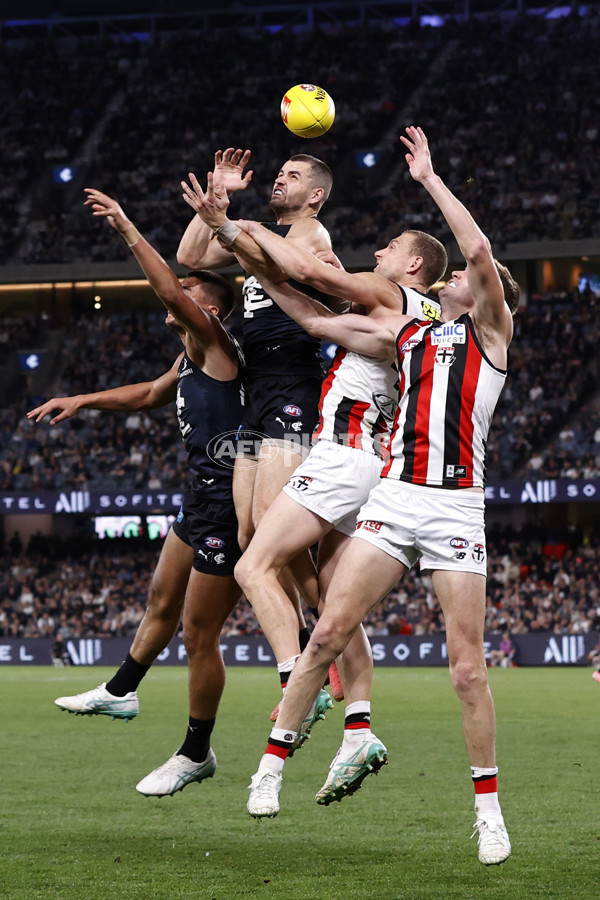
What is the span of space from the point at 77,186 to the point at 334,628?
3484 centimetres

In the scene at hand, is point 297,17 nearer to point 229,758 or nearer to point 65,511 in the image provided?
point 65,511

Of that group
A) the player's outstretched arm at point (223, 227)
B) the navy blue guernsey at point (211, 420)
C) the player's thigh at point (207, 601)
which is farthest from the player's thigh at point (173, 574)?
the player's outstretched arm at point (223, 227)

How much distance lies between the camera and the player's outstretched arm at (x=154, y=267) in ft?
22.1

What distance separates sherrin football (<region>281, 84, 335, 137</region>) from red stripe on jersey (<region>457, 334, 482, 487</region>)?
6.27ft

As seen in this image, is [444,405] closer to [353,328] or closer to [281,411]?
[353,328]

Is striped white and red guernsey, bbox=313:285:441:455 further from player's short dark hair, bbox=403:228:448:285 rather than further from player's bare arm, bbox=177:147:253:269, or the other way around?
player's bare arm, bbox=177:147:253:269

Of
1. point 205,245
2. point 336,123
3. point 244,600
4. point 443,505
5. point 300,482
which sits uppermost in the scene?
point 336,123

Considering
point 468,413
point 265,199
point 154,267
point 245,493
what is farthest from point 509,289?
point 265,199

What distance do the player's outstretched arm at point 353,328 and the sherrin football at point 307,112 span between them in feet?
4.11

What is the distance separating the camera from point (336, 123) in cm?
3809

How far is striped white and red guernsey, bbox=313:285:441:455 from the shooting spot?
6.76m

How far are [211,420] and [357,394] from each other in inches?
47.4

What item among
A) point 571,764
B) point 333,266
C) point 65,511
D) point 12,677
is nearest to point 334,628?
point 333,266

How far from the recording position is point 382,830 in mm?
9344
